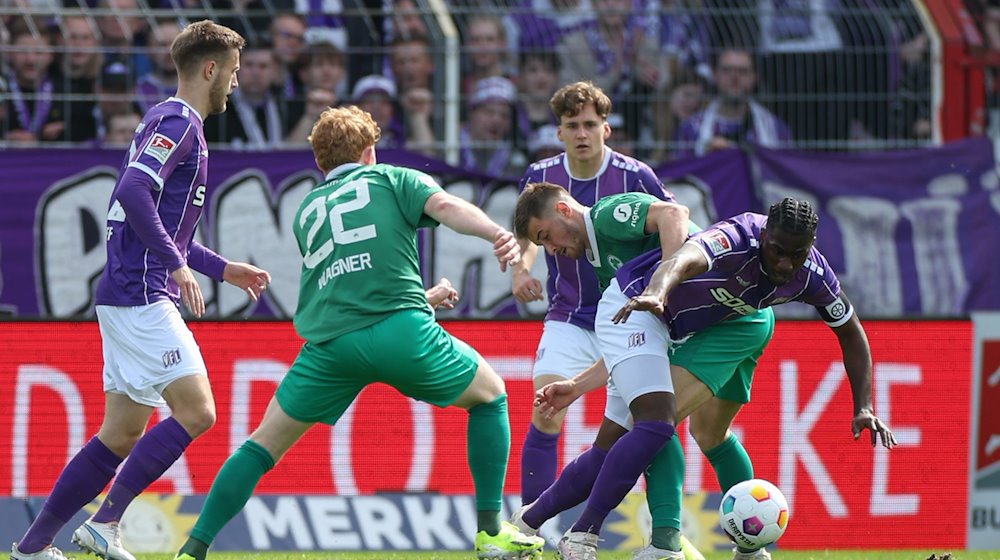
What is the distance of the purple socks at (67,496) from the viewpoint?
22.5 ft

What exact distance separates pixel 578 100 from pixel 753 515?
2406 mm

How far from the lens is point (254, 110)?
12.1m

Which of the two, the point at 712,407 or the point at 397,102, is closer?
the point at 712,407

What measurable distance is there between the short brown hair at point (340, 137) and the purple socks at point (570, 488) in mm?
1668

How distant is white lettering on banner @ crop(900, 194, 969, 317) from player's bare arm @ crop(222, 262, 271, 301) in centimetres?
663

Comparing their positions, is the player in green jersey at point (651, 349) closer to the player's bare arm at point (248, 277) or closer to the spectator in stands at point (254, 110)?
the player's bare arm at point (248, 277)

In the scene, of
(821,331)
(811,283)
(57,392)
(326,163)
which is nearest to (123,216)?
(326,163)

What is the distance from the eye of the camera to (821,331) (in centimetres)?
920

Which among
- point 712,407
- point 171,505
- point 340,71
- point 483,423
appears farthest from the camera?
point 340,71

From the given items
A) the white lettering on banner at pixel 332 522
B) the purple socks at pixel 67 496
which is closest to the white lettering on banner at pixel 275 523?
the white lettering on banner at pixel 332 522

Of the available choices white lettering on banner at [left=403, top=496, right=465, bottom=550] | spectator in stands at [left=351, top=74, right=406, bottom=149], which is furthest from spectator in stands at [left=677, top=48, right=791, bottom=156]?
white lettering on banner at [left=403, top=496, right=465, bottom=550]

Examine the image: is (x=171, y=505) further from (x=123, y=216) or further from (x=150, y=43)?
(x=150, y=43)

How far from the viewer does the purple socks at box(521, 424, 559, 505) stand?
26.2 feet

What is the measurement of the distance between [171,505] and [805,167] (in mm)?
5780
